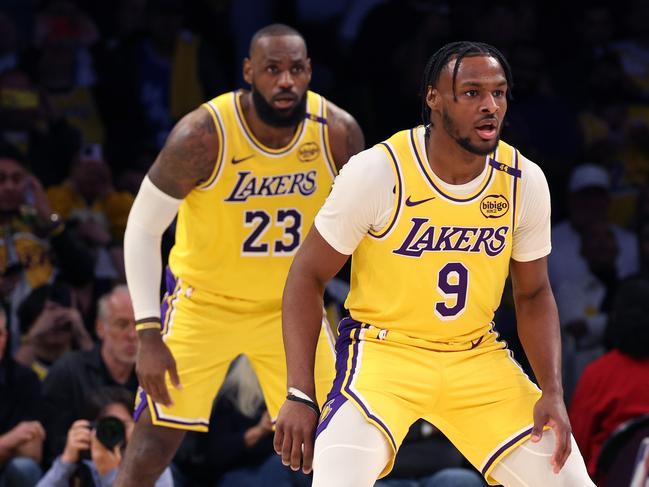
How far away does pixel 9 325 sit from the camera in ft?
21.7

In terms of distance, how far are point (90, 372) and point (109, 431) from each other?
0.61 metres

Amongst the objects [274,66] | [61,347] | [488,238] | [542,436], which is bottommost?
[61,347]

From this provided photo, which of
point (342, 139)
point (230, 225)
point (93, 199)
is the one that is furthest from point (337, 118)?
point (93, 199)

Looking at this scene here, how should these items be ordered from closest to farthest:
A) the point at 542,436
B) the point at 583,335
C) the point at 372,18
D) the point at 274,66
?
the point at 542,436 → the point at 274,66 → the point at 583,335 → the point at 372,18

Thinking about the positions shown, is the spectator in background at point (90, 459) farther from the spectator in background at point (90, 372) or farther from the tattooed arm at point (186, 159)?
the tattooed arm at point (186, 159)

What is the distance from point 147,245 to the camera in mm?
4852

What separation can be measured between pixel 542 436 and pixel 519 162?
82 cm

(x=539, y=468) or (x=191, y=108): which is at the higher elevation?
(x=191, y=108)

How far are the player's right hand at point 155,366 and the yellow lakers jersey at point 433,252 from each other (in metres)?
1.02

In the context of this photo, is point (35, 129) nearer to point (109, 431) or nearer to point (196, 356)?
point (109, 431)

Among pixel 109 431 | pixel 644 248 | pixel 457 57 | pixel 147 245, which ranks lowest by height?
pixel 109 431

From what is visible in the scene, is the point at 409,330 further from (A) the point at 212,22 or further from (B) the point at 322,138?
(A) the point at 212,22

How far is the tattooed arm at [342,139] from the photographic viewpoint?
195 inches

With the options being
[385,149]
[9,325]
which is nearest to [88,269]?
[9,325]
